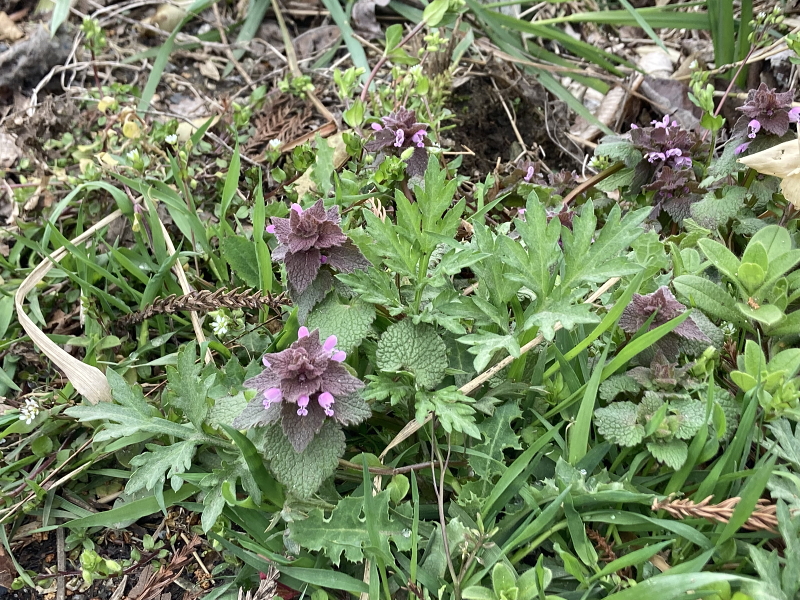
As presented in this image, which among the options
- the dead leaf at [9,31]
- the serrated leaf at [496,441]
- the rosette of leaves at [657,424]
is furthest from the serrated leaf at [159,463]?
the dead leaf at [9,31]

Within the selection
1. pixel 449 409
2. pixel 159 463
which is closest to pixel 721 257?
pixel 449 409

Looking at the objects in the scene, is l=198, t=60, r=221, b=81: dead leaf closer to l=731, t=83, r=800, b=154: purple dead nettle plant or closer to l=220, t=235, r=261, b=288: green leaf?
l=220, t=235, r=261, b=288: green leaf

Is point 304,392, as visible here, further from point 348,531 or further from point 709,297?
point 709,297

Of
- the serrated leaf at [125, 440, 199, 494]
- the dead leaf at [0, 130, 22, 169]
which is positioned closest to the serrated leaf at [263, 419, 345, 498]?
the serrated leaf at [125, 440, 199, 494]

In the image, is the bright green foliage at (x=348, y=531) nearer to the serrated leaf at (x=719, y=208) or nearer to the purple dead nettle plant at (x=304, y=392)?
the purple dead nettle plant at (x=304, y=392)

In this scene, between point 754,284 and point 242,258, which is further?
point 242,258

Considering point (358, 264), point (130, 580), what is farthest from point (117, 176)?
point (130, 580)
